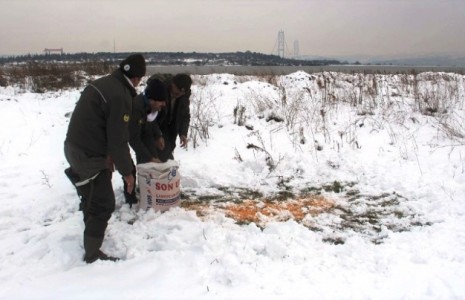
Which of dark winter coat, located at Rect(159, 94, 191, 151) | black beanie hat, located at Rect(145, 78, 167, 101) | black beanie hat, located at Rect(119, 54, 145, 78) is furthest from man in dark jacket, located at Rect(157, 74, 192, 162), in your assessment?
black beanie hat, located at Rect(119, 54, 145, 78)

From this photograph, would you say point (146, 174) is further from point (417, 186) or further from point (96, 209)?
point (417, 186)

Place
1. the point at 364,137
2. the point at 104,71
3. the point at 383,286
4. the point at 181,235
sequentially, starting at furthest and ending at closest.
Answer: the point at 104,71, the point at 364,137, the point at 181,235, the point at 383,286

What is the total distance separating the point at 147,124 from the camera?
4.32 meters

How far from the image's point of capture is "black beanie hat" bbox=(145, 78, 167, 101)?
391 cm

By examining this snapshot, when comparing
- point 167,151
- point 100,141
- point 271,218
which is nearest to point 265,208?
point 271,218

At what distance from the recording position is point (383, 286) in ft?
9.86

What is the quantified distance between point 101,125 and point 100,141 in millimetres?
149

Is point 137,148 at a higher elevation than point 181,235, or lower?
higher

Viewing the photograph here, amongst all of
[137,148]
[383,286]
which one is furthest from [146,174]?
[383,286]

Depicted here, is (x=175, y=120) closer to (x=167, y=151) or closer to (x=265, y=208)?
(x=167, y=151)

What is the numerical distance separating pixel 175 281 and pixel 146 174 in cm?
144

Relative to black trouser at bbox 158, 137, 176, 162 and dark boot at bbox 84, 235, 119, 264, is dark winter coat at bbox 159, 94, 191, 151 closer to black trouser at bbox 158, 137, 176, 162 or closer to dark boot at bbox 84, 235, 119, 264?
black trouser at bbox 158, 137, 176, 162

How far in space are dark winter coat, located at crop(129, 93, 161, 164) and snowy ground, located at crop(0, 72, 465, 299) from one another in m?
0.67

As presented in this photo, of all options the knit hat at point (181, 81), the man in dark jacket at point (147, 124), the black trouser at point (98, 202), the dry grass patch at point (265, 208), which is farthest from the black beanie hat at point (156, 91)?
the dry grass patch at point (265, 208)
